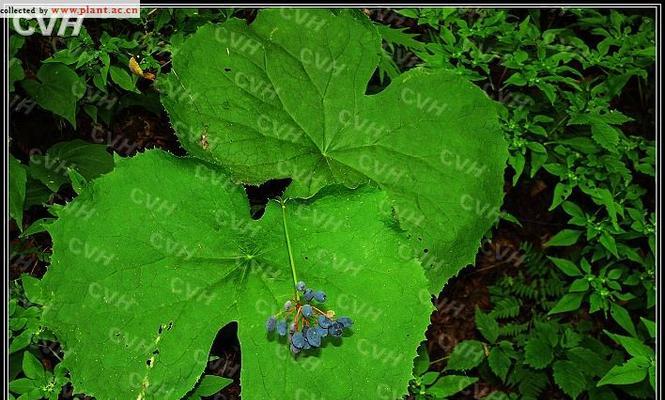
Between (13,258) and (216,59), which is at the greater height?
(216,59)

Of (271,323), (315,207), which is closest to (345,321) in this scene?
(271,323)

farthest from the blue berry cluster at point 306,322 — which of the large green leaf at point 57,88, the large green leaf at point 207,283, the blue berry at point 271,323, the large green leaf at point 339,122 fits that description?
A: the large green leaf at point 57,88

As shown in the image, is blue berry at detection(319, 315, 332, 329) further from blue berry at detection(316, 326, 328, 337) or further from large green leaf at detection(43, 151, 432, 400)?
large green leaf at detection(43, 151, 432, 400)

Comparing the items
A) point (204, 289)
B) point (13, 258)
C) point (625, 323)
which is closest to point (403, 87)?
point (204, 289)

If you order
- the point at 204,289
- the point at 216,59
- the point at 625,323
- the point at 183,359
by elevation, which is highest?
the point at 216,59

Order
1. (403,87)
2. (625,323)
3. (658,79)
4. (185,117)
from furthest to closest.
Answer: (658,79), (625,323), (403,87), (185,117)

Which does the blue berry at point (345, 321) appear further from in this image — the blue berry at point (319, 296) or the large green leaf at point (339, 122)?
the large green leaf at point (339, 122)

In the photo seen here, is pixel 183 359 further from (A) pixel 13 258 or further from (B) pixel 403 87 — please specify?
(B) pixel 403 87
